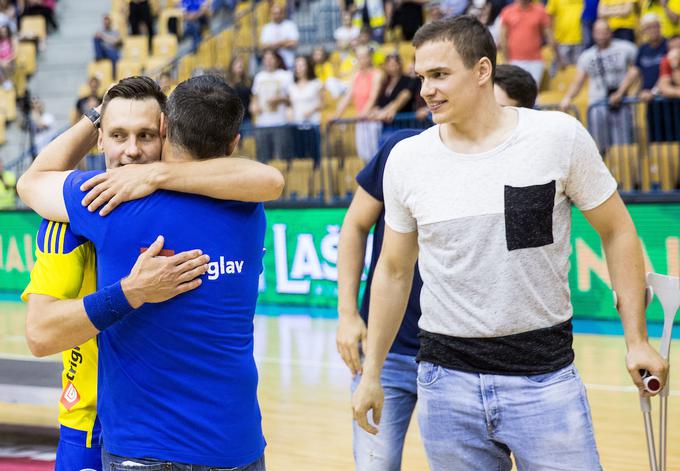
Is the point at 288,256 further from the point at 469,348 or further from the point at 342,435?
the point at 469,348

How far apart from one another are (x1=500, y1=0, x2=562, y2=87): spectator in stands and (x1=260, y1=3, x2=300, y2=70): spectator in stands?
411 centimetres

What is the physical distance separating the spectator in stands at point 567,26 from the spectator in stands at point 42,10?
482 inches

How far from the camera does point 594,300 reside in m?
11.0

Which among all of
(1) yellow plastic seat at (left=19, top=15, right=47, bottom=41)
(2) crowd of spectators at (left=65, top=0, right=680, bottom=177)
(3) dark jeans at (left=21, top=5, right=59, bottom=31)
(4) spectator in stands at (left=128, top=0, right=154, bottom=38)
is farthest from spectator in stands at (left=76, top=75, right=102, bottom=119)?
(3) dark jeans at (left=21, top=5, right=59, bottom=31)

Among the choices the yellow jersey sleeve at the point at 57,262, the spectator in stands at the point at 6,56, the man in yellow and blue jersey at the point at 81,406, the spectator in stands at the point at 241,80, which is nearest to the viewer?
the yellow jersey sleeve at the point at 57,262

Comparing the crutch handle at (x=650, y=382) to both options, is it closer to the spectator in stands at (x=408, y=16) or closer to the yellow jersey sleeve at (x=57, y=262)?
the yellow jersey sleeve at (x=57, y=262)

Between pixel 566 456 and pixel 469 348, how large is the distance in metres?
0.40

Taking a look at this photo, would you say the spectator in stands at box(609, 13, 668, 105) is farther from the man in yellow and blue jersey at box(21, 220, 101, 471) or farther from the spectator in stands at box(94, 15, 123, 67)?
the spectator in stands at box(94, 15, 123, 67)

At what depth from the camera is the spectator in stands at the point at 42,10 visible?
2200cm

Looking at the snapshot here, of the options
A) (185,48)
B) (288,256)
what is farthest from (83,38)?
(288,256)

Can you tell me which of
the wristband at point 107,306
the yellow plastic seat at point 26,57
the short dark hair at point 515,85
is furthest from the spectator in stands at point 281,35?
the wristband at point 107,306

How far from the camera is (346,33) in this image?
52.0ft

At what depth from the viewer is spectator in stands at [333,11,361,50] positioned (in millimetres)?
15648

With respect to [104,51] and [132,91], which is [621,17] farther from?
[104,51]
